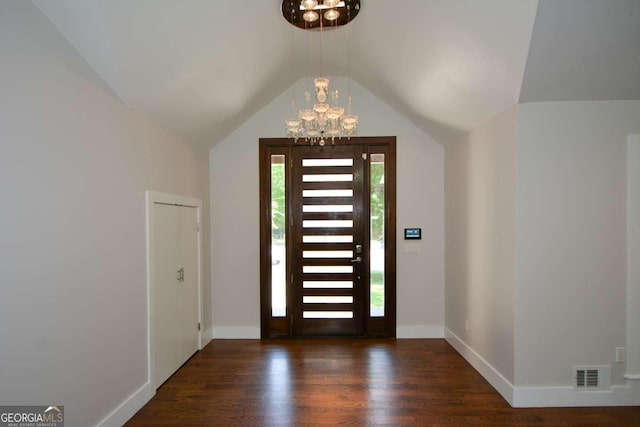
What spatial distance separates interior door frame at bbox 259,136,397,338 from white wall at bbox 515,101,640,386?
1.74 m

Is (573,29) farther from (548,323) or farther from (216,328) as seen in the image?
(216,328)

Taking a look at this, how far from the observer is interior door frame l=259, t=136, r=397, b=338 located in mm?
4180

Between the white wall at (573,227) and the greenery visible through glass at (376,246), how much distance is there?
1818 mm

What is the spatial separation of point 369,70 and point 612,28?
6.96ft

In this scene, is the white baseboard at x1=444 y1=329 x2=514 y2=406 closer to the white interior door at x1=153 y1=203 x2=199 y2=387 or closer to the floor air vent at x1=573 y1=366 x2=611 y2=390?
the floor air vent at x1=573 y1=366 x2=611 y2=390

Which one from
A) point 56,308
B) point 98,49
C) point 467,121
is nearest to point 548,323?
point 467,121

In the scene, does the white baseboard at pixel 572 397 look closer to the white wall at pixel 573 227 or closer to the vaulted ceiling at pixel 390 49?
the white wall at pixel 573 227

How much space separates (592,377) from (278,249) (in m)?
3.36

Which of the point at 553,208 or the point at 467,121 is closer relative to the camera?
the point at 553,208

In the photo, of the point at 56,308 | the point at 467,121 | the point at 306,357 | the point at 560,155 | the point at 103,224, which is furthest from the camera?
the point at 306,357

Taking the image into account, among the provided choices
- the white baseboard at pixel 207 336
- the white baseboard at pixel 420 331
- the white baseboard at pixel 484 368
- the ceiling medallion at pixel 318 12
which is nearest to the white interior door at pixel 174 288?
the white baseboard at pixel 207 336

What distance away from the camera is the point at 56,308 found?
181 cm

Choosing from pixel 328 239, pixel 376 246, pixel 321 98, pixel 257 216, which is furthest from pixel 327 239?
pixel 321 98

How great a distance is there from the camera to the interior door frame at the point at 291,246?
165 inches
